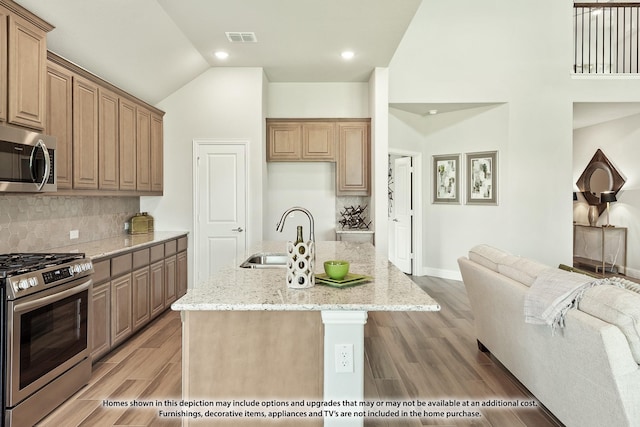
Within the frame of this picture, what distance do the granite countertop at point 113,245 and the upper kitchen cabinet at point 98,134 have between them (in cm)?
49

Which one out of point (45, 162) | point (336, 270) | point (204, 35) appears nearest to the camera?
point (336, 270)

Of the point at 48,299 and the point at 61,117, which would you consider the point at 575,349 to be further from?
the point at 61,117

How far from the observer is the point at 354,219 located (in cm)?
561

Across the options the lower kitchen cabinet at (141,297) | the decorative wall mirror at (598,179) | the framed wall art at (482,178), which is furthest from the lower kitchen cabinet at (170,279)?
the decorative wall mirror at (598,179)

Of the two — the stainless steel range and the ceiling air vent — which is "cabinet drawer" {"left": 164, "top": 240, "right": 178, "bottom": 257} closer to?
the stainless steel range

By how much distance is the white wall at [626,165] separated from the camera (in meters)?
6.22

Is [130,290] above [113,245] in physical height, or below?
below

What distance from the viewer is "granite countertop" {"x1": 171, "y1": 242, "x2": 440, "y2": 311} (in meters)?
1.63

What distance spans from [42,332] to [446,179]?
18.7ft

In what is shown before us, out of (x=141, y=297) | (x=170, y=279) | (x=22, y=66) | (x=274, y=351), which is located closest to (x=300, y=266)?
(x=274, y=351)

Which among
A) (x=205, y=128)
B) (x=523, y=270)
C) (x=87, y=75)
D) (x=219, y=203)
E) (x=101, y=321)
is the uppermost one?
(x=87, y=75)

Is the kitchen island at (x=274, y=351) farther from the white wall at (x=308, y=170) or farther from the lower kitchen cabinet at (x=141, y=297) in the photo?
the white wall at (x=308, y=170)

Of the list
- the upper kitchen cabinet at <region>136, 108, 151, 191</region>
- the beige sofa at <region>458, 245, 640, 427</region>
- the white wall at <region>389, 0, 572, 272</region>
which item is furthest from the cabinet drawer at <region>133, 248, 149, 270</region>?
the white wall at <region>389, 0, 572, 272</region>

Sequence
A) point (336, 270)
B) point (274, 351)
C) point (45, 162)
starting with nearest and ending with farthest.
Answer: point (274, 351) → point (336, 270) → point (45, 162)
